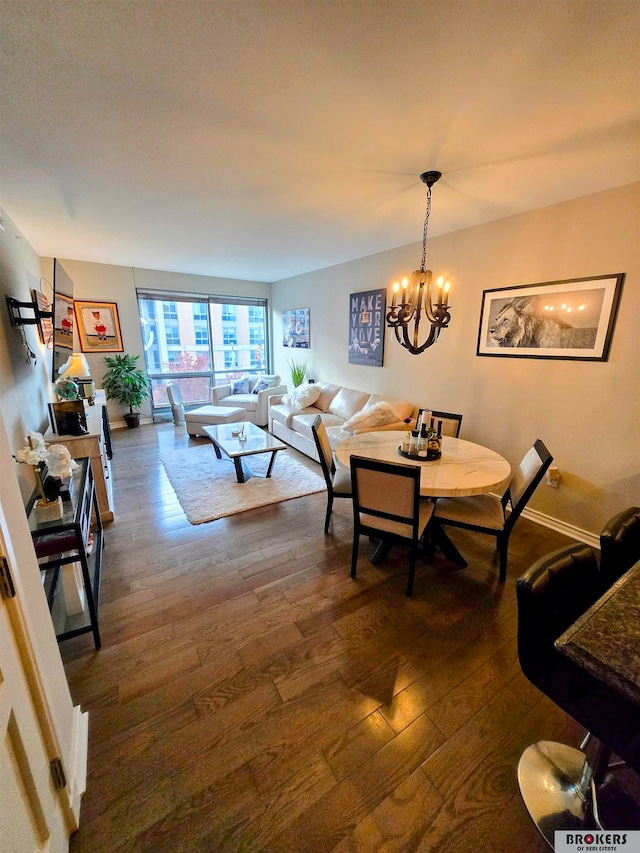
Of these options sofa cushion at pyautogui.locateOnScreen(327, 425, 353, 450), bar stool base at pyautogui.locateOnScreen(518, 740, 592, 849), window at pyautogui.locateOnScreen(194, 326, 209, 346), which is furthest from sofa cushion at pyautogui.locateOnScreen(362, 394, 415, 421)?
window at pyautogui.locateOnScreen(194, 326, 209, 346)

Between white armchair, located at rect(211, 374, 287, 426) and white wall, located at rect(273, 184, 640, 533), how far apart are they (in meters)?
2.39

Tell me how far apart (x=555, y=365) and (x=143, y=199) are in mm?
3572

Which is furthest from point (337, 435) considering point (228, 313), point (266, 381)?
point (228, 313)

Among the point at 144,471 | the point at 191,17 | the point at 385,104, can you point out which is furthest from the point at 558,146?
the point at 144,471

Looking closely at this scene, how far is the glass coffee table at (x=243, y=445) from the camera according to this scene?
3.43 meters

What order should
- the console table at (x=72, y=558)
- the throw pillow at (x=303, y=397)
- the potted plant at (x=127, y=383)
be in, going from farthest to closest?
the potted plant at (x=127, y=383) < the throw pillow at (x=303, y=397) < the console table at (x=72, y=558)

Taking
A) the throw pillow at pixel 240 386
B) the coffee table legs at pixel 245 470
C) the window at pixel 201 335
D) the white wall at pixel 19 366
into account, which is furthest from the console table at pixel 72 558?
the window at pixel 201 335

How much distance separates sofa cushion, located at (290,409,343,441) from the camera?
165 inches

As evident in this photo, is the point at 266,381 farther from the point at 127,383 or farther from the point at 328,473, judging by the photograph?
the point at 328,473

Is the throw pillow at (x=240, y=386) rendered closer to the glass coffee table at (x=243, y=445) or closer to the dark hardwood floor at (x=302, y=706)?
the glass coffee table at (x=243, y=445)

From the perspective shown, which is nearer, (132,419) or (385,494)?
(385,494)

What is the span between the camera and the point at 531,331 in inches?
106

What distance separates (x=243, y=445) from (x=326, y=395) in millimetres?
1804

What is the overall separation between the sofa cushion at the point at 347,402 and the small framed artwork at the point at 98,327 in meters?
3.85
